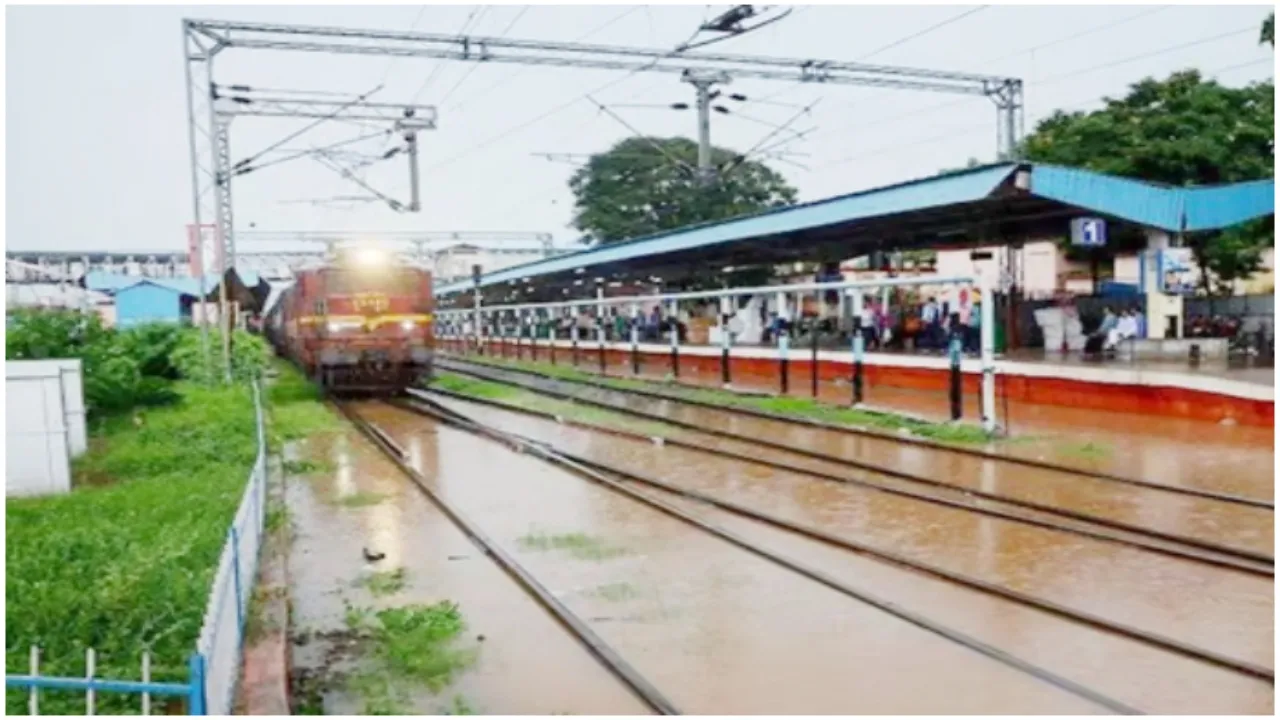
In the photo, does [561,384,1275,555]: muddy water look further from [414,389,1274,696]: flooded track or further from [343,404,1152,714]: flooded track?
[343,404,1152,714]: flooded track

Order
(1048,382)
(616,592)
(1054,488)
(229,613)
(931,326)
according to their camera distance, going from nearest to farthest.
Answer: (229,613) → (616,592) → (1054,488) → (1048,382) → (931,326)

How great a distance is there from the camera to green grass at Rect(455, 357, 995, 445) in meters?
14.7

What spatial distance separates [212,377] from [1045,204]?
560 inches

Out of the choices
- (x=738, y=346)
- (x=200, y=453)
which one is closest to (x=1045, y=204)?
(x=738, y=346)

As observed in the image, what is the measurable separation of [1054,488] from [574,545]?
15.5ft

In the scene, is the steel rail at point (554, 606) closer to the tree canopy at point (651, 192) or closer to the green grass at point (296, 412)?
the green grass at point (296, 412)

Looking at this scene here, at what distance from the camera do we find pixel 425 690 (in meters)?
5.82

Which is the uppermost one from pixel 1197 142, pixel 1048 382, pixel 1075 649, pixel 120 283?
pixel 1197 142

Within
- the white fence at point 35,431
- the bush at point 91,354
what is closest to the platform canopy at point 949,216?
the bush at point 91,354

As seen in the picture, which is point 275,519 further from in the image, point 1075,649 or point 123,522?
point 1075,649

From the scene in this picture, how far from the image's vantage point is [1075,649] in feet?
20.4

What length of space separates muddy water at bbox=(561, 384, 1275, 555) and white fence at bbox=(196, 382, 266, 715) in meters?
6.46

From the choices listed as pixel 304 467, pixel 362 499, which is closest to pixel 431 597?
pixel 362 499

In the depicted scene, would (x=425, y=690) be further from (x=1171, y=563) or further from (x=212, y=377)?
(x=212, y=377)
